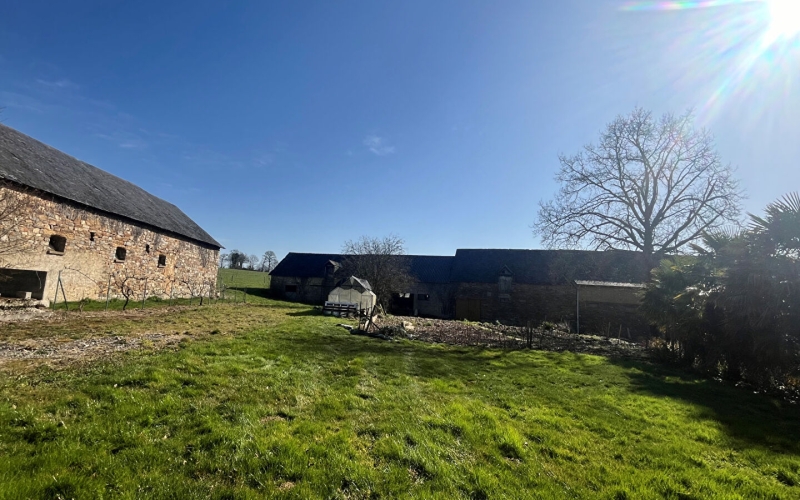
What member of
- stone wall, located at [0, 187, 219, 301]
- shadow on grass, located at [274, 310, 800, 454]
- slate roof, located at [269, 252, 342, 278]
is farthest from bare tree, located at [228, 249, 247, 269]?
shadow on grass, located at [274, 310, 800, 454]

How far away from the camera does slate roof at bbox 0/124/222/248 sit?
14.0m

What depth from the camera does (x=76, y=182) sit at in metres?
17.0

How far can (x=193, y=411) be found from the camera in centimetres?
440

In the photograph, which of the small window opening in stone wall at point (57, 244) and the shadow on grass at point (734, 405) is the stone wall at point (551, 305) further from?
the small window opening in stone wall at point (57, 244)

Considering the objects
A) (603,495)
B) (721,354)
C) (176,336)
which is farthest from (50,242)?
(721,354)

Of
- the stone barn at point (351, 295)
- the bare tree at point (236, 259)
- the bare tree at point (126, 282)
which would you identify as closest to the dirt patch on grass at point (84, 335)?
the bare tree at point (126, 282)

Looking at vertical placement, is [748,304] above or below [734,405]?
above

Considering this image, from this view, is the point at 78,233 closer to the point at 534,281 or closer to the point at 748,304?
the point at 748,304

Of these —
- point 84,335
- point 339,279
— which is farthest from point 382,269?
point 84,335

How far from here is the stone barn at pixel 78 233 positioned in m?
13.1

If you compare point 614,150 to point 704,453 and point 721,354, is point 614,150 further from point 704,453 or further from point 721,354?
point 704,453

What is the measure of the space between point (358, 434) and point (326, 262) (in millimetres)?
34361

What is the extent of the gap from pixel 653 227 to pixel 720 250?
12.4 metres

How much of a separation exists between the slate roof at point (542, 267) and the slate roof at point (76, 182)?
23714 millimetres
